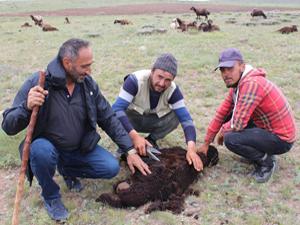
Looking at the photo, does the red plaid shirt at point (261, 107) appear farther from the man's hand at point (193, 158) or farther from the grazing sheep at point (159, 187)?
the grazing sheep at point (159, 187)

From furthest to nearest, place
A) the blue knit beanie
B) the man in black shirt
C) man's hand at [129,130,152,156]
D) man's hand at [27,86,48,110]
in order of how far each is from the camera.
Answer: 1. man's hand at [129,130,152,156]
2. the blue knit beanie
3. the man in black shirt
4. man's hand at [27,86,48,110]

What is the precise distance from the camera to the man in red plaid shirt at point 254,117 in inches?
178

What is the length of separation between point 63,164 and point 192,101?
3877 millimetres

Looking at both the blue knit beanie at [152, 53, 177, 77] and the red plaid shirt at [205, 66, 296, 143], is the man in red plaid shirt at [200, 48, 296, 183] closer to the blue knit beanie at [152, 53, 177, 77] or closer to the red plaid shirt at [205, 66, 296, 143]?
the red plaid shirt at [205, 66, 296, 143]

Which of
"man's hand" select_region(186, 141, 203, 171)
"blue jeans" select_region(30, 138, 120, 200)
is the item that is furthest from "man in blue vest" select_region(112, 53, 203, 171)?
Answer: "blue jeans" select_region(30, 138, 120, 200)

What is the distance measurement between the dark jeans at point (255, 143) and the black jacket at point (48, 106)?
4.03ft

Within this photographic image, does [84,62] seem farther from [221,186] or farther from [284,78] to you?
[284,78]

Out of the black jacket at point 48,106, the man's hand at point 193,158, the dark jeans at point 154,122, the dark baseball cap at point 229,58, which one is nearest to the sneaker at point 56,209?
the black jacket at point 48,106

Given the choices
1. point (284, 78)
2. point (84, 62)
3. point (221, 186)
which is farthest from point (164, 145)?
point (284, 78)

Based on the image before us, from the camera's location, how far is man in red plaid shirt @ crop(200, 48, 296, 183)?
14.9ft

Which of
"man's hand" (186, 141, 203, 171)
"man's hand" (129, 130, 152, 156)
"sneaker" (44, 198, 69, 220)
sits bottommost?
"sneaker" (44, 198, 69, 220)

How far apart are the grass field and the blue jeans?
10.7 inches

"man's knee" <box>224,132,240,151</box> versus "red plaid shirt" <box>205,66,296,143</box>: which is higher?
"red plaid shirt" <box>205,66,296,143</box>

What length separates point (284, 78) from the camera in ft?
29.7
